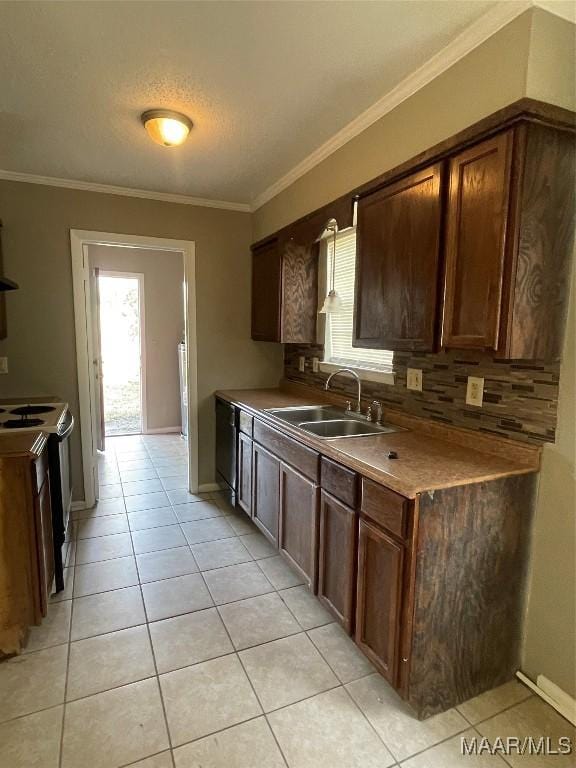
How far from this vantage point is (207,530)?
3008mm

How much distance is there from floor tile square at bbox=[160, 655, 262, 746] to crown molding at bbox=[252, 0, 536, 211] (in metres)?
2.60

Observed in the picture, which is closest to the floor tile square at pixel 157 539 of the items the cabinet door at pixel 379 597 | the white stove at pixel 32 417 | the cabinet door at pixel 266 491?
the cabinet door at pixel 266 491

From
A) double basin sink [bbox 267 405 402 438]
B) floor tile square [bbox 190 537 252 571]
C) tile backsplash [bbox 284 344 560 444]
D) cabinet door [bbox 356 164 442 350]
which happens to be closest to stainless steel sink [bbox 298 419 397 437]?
double basin sink [bbox 267 405 402 438]

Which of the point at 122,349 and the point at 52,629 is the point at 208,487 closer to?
the point at 52,629

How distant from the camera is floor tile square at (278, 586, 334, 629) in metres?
2.09

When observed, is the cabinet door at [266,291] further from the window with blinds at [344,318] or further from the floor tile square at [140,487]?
the floor tile square at [140,487]

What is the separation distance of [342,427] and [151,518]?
165 cm

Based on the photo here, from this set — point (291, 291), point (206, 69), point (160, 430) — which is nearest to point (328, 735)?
point (291, 291)

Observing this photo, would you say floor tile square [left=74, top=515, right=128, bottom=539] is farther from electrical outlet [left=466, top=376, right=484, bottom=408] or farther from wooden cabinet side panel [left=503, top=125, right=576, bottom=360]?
wooden cabinet side panel [left=503, top=125, right=576, bottom=360]

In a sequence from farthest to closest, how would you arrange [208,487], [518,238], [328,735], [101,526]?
[208,487]
[101,526]
[328,735]
[518,238]

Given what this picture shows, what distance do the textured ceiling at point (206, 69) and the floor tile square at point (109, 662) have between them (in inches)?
97.8

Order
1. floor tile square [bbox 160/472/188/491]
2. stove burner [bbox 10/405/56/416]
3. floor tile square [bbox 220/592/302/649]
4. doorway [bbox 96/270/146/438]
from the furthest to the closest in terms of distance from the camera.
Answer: doorway [bbox 96/270/146/438] → floor tile square [bbox 160/472/188/491] → stove burner [bbox 10/405/56/416] → floor tile square [bbox 220/592/302/649]

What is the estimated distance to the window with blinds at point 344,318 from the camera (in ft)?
9.17

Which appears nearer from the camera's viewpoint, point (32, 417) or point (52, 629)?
point (52, 629)
